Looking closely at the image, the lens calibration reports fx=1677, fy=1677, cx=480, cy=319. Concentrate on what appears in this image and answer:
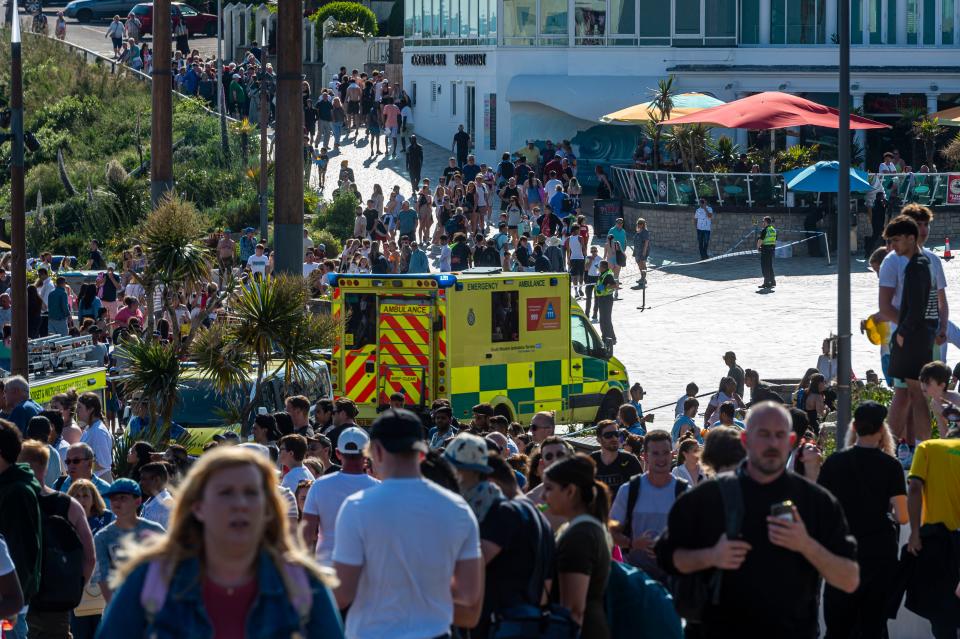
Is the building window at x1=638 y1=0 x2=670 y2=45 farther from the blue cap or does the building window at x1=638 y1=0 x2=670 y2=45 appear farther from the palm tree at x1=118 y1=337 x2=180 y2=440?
the blue cap

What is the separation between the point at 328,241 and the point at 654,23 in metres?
16.0

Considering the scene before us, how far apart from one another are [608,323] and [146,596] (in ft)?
78.0

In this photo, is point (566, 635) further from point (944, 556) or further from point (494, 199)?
point (494, 199)

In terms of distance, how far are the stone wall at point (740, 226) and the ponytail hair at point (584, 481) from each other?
29.4m

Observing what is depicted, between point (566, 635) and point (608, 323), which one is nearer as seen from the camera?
point (566, 635)

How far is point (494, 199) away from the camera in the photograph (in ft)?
135

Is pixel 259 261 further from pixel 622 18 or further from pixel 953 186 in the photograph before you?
pixel 622 18

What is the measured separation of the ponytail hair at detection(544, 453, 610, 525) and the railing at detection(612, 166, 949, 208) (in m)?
30.1

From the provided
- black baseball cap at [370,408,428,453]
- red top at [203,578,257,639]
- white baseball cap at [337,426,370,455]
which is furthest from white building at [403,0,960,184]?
red top at [203,578,257,639]

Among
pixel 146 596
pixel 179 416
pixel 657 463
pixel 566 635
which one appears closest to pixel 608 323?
pixel 179 416

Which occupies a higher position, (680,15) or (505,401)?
(680,15)

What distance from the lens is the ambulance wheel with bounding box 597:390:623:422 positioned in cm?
2159

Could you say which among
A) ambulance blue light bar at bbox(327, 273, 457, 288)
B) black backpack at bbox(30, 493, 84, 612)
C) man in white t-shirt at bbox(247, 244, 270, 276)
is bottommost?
black backpack at bbox(30, 493, 84, 612)

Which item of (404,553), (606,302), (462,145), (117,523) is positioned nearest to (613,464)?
(117,523)
